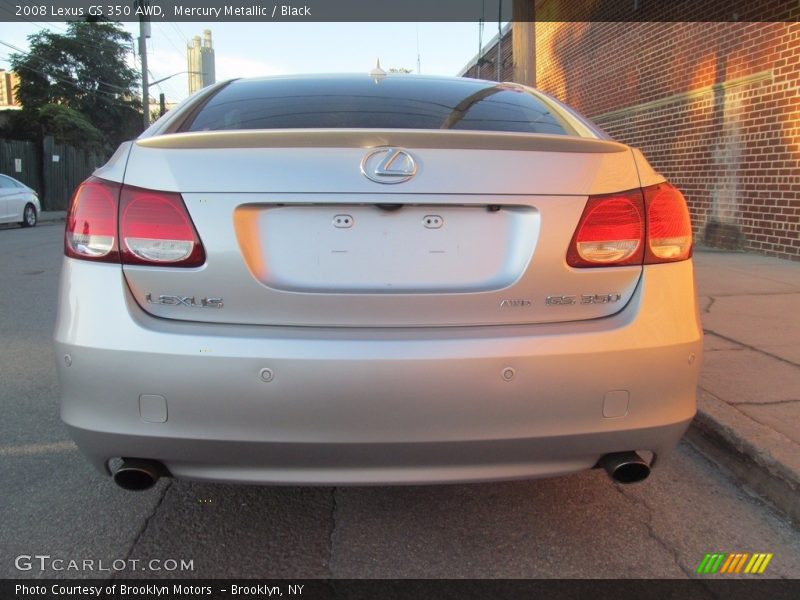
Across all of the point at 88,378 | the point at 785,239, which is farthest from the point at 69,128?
the point at 88,378

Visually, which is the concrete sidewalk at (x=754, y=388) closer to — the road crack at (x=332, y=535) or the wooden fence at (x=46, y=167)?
the road crack at (x=332, y=535)

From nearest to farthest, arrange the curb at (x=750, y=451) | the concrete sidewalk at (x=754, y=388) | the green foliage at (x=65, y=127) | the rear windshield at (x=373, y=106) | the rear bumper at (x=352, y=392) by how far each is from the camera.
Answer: the rear bumper at (x=352, y=392) → the rear windshield at (x=373, y=106) → the curb at (x=750, y=451) → the concrete sidewalk at (x=754, y=388) → the green foliage at (x=65, y=127)

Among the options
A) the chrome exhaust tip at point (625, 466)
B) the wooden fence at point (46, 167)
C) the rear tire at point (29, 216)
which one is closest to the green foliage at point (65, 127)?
the wooden fence at point (46, 167)

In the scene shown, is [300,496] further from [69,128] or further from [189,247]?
[69,128]

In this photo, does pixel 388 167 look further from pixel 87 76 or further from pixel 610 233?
pixel 87 76

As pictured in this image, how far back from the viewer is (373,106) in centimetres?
268

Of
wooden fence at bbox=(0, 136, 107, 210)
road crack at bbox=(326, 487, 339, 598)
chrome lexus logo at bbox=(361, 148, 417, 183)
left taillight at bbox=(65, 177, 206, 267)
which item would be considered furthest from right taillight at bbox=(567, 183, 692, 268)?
wooden fence at bbox=(0, 136, 107, 210)

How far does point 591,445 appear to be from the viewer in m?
2.04

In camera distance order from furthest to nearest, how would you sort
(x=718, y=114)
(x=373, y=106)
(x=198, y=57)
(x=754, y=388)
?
(x=198, y=57), (x=718, y=114), (x=754, y=388), (x=373, y=106)

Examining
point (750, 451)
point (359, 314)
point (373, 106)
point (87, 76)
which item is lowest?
point (750, 451)

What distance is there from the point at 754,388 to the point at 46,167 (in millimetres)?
27823

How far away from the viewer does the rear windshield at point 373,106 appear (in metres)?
2.54

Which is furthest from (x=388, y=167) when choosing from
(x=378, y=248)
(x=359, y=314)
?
(x=359, y=314)

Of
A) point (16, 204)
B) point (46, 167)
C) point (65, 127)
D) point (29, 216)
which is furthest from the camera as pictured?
point (65, 127)
